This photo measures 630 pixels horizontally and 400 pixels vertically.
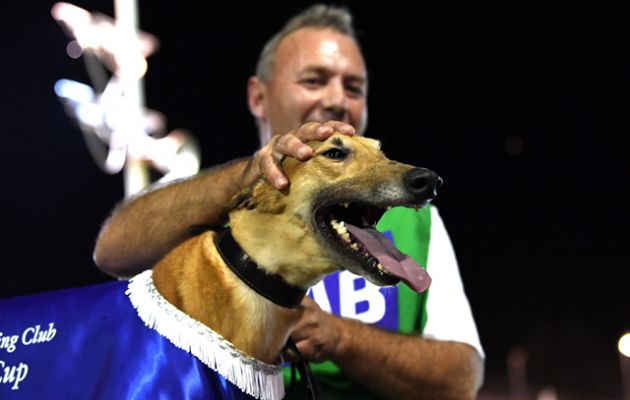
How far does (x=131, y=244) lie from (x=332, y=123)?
2.32ft

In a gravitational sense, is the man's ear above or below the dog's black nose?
below

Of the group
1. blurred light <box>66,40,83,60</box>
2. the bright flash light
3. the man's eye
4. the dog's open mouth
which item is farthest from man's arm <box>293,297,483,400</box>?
the bright flash light

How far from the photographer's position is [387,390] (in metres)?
2.15

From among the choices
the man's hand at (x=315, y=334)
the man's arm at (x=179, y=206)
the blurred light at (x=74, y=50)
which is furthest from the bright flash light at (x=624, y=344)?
the man's arm at (x=179, y=206)

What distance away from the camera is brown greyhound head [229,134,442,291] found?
1.62 meters

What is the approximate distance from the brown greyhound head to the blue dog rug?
8.9 inches

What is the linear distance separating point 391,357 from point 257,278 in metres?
0.59

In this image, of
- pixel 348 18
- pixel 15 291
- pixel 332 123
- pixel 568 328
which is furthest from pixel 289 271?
pixel 568 328

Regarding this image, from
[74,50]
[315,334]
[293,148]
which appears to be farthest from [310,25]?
[74,50]

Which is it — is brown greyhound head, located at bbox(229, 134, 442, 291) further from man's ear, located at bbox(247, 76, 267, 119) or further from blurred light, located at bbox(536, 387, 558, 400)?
blurred light, located at bbox(536, 387, 558, 400)

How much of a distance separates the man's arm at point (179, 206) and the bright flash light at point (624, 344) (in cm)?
1517

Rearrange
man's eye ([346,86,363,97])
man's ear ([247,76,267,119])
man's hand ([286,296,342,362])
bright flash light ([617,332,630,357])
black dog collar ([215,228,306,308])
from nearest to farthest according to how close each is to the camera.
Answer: black dog collar ([215,228,306,308])
man's hand ([286,296,342,362])
man's eye ([346,86,363,97])
man's ear ([247,76,267,119])
bright flash light ([617,332,630,357])

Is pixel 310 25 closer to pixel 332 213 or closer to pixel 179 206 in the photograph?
pixel 179 206

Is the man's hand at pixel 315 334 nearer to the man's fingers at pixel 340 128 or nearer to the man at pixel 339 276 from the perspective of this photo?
the man at pixel 339 276
